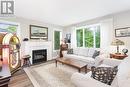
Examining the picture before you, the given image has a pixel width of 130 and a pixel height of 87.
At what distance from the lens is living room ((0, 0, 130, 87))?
117 inches

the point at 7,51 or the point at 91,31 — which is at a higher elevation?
the point at 91,31

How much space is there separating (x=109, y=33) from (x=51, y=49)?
11.9 ft

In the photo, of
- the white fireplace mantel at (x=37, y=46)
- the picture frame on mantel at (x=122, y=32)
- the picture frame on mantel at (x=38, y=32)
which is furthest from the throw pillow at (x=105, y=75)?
the picture frame on mantel at (x=38, y=32)

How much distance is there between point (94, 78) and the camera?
1467mm

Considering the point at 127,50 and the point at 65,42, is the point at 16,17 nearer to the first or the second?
the point at 65,42

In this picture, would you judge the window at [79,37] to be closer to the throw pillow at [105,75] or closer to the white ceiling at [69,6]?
the white ceiling at [69,6]

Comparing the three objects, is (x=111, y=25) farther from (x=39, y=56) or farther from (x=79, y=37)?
(x=39, y=56)

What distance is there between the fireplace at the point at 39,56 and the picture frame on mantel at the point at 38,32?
823 mm

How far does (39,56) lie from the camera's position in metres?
5.45

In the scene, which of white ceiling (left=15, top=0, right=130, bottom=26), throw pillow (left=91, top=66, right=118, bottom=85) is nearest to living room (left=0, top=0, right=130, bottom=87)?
white ceiling (left=15, top=0, right=130, bottom=26)

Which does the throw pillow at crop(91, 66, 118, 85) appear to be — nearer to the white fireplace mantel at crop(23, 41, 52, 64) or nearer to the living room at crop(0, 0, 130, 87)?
the living room at crop(0, 0, 130, 87)

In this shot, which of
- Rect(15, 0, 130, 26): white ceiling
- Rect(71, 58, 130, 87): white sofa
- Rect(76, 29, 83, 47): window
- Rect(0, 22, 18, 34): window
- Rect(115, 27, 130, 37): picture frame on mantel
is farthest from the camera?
Rect(76, 29, 83, 47): window

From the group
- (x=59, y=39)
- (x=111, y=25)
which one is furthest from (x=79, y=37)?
(x=111, y=25)

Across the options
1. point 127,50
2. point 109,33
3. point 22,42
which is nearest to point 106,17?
point 109,33
